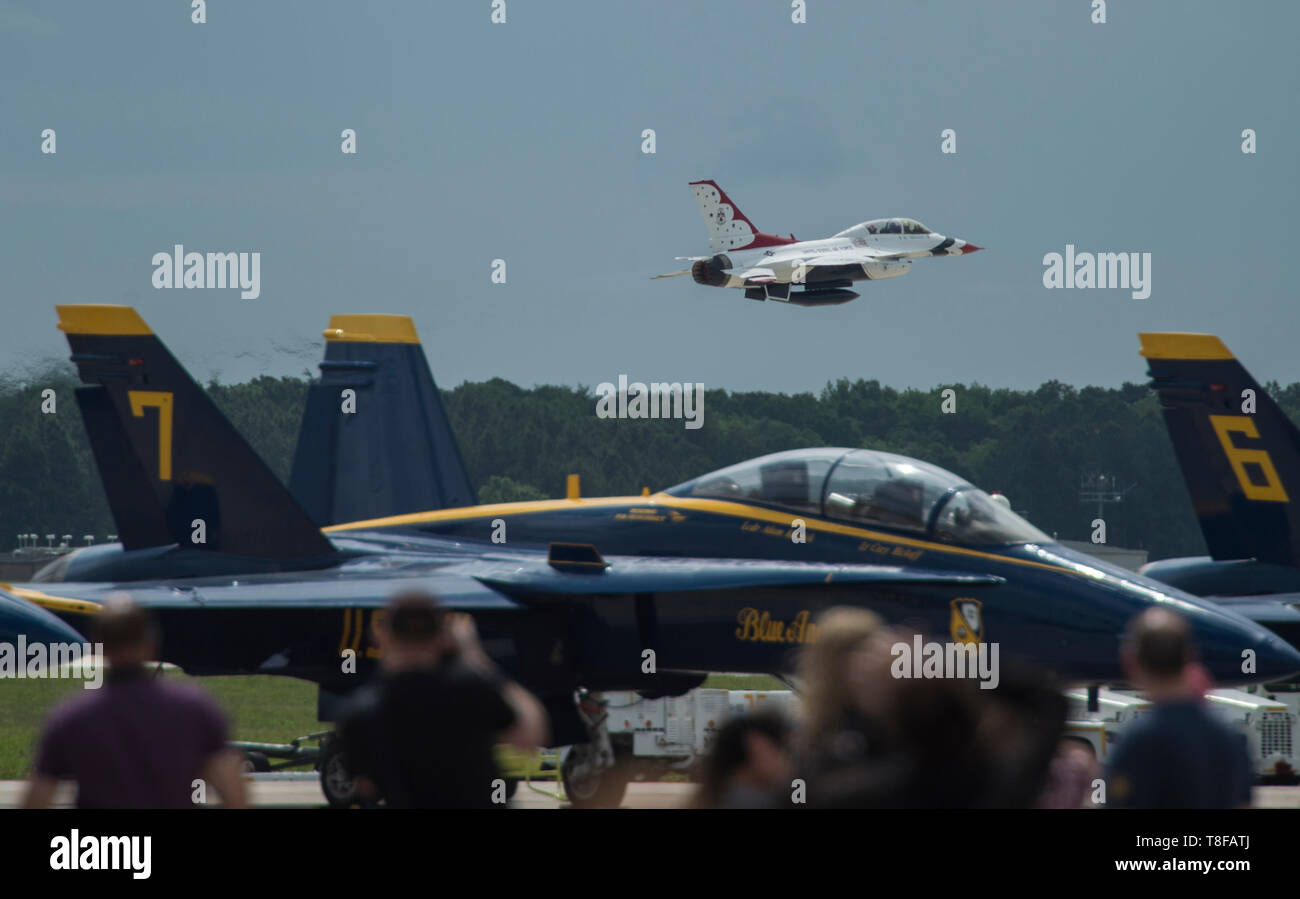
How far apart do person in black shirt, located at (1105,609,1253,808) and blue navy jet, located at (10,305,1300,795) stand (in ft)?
22.6

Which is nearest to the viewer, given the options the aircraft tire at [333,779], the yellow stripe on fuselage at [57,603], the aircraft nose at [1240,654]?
the aircraft nose at [1240,654]

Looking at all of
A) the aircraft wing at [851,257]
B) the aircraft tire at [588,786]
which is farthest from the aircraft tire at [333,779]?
the aircraft wing at [851,257]

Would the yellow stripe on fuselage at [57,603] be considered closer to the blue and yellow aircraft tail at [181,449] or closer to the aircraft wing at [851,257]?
the blue and yellow aircraft tail at [181,449]

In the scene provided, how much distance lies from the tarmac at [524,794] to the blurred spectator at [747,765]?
987 centimetres

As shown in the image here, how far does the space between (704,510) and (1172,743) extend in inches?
348

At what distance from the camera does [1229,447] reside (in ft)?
62.6

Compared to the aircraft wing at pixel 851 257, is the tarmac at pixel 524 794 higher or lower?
lower

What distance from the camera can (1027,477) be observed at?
98062 millimetres

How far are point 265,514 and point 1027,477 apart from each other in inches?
3441

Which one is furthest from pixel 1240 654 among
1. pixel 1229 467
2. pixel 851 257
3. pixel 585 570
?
pixel 851 257

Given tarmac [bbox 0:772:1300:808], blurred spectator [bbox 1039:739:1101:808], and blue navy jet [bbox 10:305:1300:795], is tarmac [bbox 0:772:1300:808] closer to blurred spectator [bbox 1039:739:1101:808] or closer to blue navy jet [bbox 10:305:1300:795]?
blue navy jet [bbox 10:305:1300:795]

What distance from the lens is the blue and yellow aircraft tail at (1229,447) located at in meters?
18.8

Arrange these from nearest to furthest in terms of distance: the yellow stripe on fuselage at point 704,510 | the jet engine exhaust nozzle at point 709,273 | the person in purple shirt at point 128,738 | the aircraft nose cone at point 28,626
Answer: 1. the person in purple shirt at point 128,738
2. the aircraft nose cone at point 28,626
3. the yellow stripe on fuselage at point 704,510
4. the jet engine exhaust nozzle at point 709,273

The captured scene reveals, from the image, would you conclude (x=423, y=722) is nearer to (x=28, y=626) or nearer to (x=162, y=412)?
(x=28, y=626)
